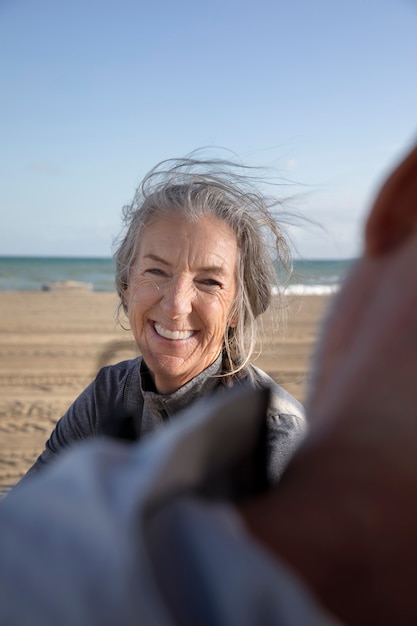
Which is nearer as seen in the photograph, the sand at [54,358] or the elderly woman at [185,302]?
the elderly woman at [185,302]

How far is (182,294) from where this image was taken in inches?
96.3

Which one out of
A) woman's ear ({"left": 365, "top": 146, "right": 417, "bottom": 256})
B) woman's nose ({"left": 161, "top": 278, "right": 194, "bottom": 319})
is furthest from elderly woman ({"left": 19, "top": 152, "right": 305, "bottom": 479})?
woman's ear ({"left": 365, "top": 146, "right": 417, "bottom": 256})

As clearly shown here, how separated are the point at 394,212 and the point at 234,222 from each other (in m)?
1.88

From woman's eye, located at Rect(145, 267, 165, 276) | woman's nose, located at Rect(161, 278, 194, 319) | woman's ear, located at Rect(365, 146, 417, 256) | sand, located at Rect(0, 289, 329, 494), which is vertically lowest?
sand, located at Rect(0, 289, 329, 494)

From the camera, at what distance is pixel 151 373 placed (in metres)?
2.50

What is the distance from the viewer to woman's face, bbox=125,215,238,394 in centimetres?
244

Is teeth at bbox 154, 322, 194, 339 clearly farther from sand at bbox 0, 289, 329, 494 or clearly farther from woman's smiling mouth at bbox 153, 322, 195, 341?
sand at bbox 0, 289, 329, 494

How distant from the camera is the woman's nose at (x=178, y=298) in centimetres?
243

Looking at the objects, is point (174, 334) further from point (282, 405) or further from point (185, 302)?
point (282, 405)

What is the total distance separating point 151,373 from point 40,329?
10.3m

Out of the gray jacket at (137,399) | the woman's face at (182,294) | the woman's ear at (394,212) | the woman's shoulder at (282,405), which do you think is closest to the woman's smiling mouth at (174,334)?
the woman's face at (182,294)

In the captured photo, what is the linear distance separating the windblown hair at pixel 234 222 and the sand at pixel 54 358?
0.51 ft

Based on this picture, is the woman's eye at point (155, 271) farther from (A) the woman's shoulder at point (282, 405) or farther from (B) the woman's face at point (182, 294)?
(A) the woman's shoulder at point (282, 405)

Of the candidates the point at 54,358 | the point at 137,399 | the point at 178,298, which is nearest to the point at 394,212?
the point at 178,298
